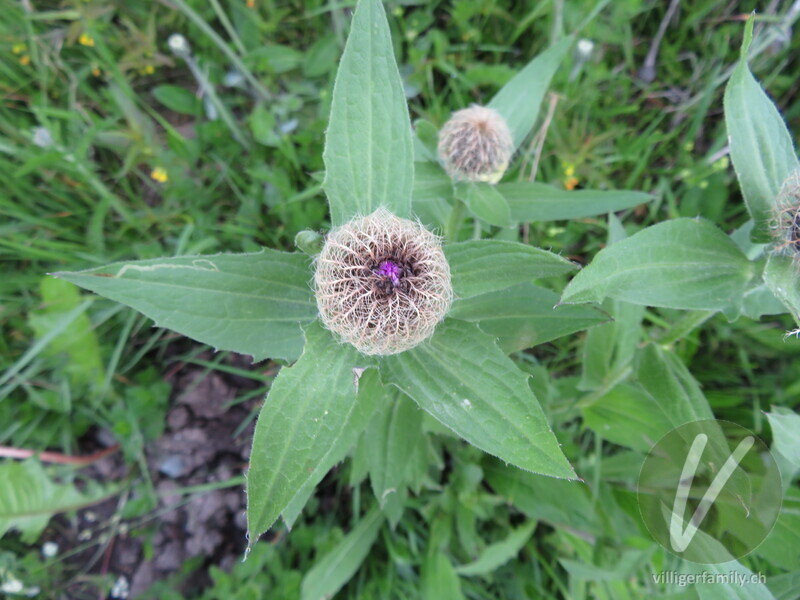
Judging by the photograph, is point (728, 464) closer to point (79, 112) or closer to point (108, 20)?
point (79, 112)

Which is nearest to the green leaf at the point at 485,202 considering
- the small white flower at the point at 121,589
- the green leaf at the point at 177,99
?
the green leaf at the point at 177,99

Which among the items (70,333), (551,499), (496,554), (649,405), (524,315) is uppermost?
(524,315)

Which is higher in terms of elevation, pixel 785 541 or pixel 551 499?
pixel 785 541

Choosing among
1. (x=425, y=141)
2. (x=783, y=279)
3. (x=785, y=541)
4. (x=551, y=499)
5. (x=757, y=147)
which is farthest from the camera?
(x=551, y=499)

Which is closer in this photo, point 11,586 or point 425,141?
point 425,141

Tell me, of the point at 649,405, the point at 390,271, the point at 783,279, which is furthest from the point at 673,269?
the point at 390,271

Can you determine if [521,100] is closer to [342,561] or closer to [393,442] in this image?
[393,442]


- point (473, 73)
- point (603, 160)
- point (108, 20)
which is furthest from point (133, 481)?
point (603, 160)
